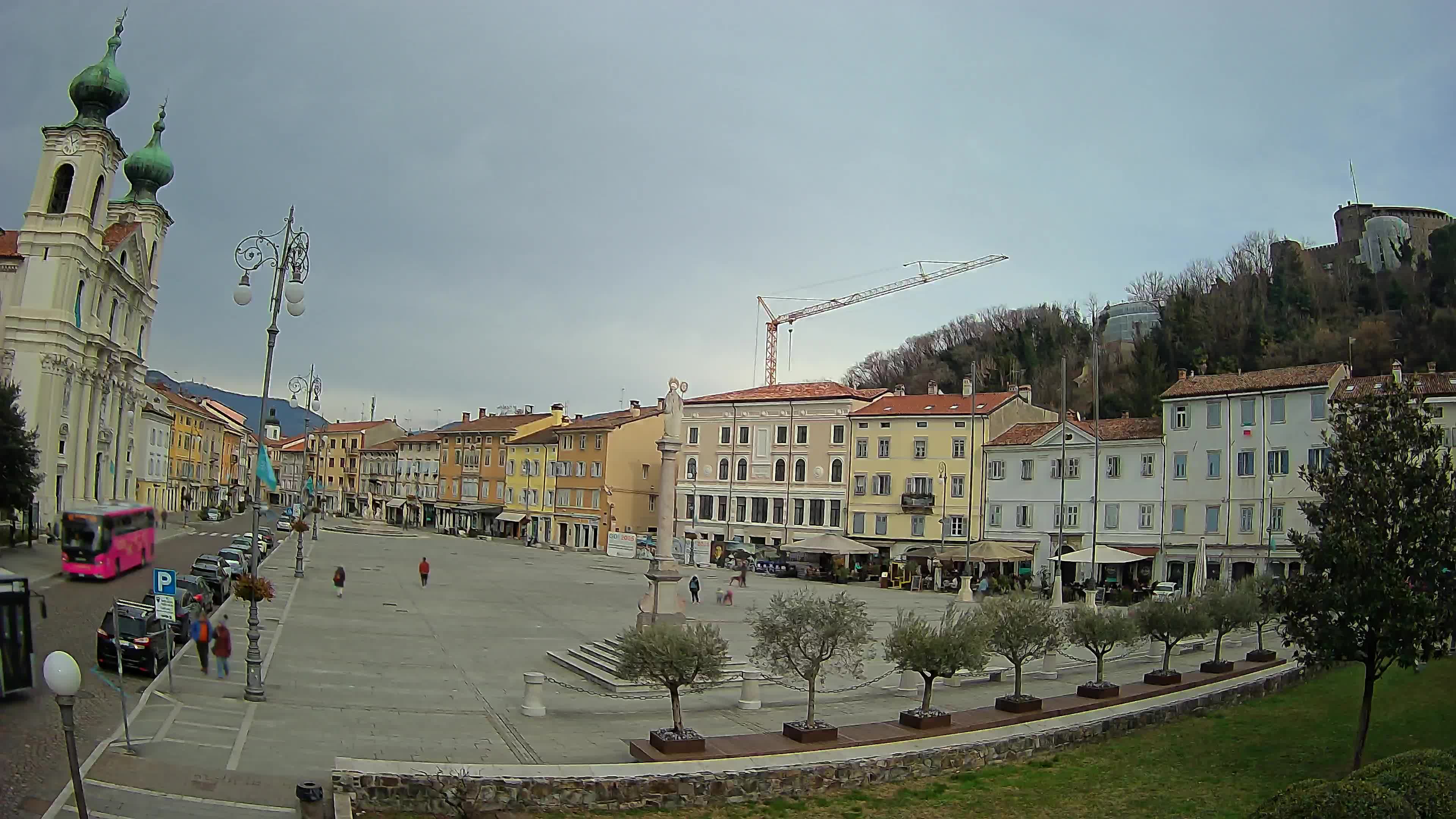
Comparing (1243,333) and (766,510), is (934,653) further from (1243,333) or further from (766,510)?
(1243,333)

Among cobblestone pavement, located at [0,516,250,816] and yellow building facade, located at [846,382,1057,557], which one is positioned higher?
yellow building facade, located at [846,382,1057,557]

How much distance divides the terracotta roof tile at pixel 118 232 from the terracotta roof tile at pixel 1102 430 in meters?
56.9

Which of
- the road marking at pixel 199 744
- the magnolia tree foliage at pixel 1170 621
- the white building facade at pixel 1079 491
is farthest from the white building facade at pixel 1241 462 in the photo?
the road marking at pixel 199 744

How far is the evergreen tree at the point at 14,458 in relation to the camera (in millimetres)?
40500

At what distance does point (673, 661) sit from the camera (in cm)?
1584

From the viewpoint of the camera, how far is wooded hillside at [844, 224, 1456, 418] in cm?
7388

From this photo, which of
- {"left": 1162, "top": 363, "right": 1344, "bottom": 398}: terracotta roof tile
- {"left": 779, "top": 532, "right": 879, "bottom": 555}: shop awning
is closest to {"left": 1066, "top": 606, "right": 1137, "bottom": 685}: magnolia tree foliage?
{"left": 1162, "top": 363, "right": 1344, "bottom": 398}: terracotta roof tile

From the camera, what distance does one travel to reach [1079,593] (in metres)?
49.5

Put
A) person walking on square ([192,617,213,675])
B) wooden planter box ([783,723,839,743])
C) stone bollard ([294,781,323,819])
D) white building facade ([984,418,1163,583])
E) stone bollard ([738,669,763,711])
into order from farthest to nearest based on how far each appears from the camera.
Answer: white building facade ([984,418,1163,583]), person walking on square ([192,617,213,675]), stone bollard ([738,669,763,711]), wooden planter box ([783,723,839,743]), stone bollard ([294,781,323,819])

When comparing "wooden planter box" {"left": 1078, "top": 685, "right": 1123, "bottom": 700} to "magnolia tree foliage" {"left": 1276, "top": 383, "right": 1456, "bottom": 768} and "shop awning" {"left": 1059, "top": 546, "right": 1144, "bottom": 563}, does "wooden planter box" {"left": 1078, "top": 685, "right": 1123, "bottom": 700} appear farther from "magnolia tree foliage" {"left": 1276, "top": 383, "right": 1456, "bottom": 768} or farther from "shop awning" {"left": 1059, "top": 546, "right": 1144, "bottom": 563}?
"shop awning" {"left": 1059, "top": 546, "right": 1144, "bottom": 563}

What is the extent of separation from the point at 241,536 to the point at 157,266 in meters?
31.1

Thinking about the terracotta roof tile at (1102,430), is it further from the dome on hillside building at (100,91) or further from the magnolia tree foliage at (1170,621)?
the dome on hillside building at (100,91)

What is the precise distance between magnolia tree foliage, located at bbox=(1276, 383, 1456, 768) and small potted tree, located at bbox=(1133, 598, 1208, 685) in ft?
23.7

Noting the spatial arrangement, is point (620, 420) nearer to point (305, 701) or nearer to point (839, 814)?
point (305, 701)
